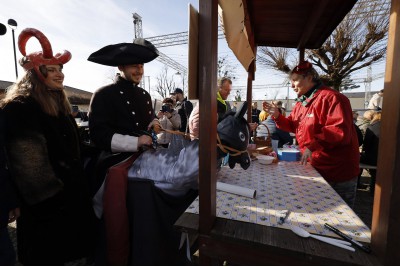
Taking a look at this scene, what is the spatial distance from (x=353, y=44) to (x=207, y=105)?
828 centimetres

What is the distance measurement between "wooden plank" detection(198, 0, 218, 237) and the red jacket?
1414 millimetres

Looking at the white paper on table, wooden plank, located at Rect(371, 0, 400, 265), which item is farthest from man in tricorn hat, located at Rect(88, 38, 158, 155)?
wooden plank, located at Rect(371, 0, 400, 265)

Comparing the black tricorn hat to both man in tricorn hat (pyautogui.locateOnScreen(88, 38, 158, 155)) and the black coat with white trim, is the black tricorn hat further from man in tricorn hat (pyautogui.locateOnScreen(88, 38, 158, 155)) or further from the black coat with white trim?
the black coat with white trim

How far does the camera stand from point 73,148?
1.90m

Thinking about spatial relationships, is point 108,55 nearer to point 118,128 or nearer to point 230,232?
point 118,128

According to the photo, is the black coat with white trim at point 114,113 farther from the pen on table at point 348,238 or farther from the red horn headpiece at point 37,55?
the pen on table at point 348,238

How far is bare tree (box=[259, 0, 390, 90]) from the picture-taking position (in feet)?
19.3

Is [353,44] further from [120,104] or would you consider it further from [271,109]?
[120,104]

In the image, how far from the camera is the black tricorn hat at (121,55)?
1912 millimetres

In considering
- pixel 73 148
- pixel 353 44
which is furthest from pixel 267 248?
pixel 353 44

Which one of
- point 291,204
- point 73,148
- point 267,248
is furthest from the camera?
point 73,148

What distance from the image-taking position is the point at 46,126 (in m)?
1.72

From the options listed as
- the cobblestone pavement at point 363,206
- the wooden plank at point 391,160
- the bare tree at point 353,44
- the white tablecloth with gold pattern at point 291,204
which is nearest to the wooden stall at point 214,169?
the wooden plank at point 391,160

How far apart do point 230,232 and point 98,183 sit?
1358 millimetres
